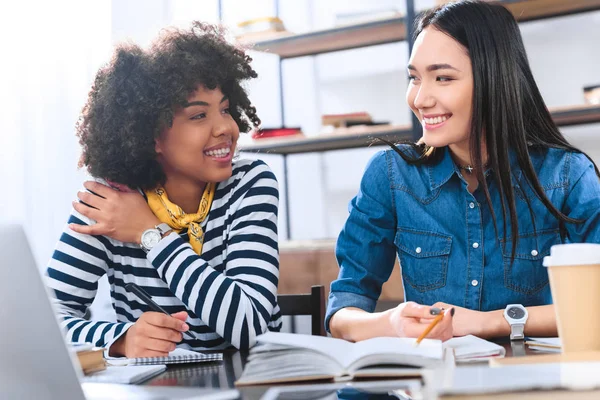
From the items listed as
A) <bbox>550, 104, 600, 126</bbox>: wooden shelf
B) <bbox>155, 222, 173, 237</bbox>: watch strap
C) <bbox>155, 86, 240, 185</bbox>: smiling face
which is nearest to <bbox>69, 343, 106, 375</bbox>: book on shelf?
<bbox>155, 222, 173, 237</bbox>: watch strap

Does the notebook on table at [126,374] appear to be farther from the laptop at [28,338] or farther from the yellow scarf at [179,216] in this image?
the yellow scarf at [179,216]

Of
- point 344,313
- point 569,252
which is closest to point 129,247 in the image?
point 344,313

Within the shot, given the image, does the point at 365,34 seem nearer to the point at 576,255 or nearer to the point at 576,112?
the point at 576,112

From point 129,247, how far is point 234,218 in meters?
0.22

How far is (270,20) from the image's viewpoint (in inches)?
114

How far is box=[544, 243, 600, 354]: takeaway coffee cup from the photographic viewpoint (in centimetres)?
76

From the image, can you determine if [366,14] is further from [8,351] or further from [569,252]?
[8,351]

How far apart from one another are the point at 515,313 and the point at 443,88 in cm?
46

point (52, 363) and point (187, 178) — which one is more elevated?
point (187, 178)

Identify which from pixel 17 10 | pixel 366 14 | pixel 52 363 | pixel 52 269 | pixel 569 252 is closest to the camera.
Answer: pixel 52 363

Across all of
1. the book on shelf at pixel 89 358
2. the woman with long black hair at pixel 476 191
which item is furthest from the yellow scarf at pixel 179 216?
the book on shelf at pixel 89 358

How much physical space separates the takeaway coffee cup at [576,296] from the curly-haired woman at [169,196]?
59cm

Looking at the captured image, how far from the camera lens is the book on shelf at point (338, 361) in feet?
2.41

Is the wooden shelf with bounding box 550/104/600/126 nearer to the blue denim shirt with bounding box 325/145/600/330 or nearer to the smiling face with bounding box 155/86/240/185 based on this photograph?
the blue denim shirt with bounding box 325/145/600/330
